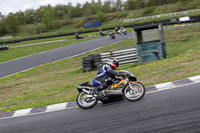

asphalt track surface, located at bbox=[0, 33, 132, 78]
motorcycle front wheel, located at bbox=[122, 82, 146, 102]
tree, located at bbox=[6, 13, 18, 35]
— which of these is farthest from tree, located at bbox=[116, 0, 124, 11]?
motorcycle front wheel, located at bbox=[122, 82, 146, 102]

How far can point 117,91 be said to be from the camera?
808cm

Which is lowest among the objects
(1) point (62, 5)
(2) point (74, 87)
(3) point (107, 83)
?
(2) point (74, 87)

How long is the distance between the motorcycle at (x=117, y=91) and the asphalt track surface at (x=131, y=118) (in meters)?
0.21

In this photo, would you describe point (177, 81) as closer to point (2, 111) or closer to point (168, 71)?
point (168, 71)

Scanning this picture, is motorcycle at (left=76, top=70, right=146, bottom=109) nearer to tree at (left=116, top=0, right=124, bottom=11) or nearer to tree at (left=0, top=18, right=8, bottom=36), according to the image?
tree at (left=0, top=18, right=8, bottom=36)

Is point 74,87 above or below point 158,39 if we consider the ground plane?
below

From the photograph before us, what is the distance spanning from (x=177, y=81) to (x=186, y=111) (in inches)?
132

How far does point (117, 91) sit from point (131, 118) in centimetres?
190

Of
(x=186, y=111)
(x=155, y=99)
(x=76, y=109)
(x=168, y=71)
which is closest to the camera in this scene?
(x=186, y=111)

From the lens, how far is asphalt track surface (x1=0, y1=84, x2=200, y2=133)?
545 centimetres

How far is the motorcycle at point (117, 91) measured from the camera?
7867mm

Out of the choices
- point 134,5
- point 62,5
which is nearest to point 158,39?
point 134,5

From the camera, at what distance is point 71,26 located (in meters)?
93.1

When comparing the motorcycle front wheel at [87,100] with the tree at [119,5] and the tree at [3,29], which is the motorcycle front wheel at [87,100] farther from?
the tree at [119,5]
